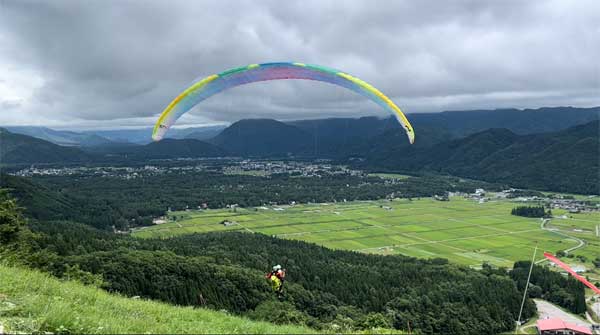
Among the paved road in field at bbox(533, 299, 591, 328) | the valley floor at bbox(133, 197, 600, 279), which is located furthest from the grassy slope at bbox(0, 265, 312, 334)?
the valley floor at bbox(133, 197, 600, 279)

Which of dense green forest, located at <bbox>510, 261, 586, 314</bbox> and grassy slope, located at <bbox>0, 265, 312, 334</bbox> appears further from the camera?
dense green forest, located at <bbox>510, 261, 586, 314</bbox>

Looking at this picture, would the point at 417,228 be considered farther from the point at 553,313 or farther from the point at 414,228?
the point at 553,313

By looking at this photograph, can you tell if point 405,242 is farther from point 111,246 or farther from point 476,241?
point 111,246

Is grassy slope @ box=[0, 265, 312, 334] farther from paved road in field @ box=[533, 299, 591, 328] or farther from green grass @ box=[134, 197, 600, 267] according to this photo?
green grass @ box=[134, 197, 600, 267]

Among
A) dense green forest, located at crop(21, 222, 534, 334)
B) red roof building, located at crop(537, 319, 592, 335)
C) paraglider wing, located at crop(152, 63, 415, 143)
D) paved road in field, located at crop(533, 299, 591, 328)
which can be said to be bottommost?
paved road in field, located at crop(533, 299, 591, 328)

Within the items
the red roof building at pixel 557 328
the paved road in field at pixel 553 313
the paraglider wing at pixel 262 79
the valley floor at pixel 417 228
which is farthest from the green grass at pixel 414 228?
the paraglider wing at pixel 262 79

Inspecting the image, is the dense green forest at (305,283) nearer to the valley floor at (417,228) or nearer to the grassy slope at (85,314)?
the grassy slope at (85,314)
